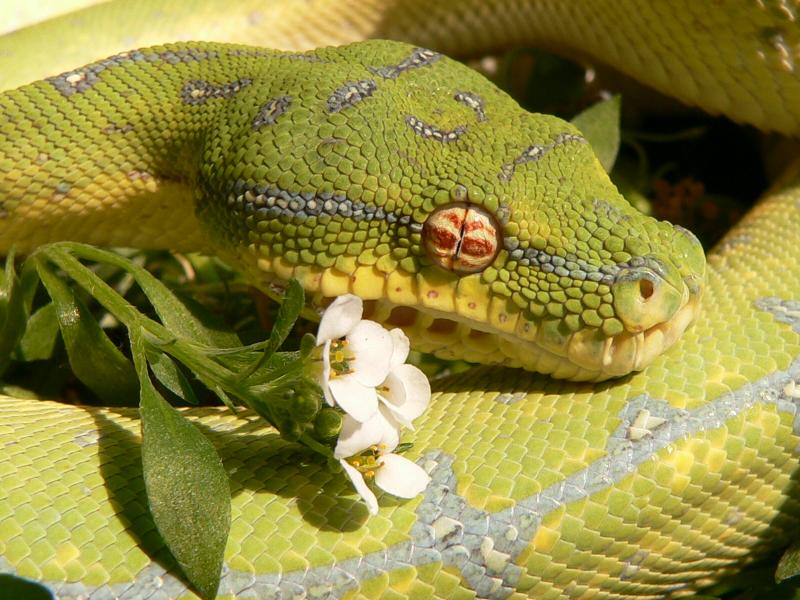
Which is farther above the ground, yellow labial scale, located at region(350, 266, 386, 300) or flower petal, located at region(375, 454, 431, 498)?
yellow labial scale, located at region(350, 266, 386, 300)

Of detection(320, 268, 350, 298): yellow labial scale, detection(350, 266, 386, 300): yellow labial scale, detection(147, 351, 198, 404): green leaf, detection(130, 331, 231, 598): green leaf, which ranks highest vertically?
detection(350, 266, 386, 300): yellow labial scale

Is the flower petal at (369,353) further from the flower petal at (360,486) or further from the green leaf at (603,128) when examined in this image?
the green leaf at (603,128)

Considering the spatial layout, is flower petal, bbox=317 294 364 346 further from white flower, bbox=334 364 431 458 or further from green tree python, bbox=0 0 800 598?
green tree python, bbox=0 0 800 598

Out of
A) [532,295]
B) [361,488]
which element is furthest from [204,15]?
[361,488]

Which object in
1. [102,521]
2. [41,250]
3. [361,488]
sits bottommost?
[102,521]

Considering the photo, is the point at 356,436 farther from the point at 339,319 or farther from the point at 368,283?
the point at 368,283

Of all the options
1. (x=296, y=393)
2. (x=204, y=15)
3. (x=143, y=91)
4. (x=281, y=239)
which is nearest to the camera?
(x=296, y=393)

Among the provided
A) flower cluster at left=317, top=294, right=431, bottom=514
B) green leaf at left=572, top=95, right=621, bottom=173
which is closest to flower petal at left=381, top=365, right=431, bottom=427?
flower cluster at left=317, top=294, right=431, bottom=514

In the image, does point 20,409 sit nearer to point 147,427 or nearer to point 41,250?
point 41,250
